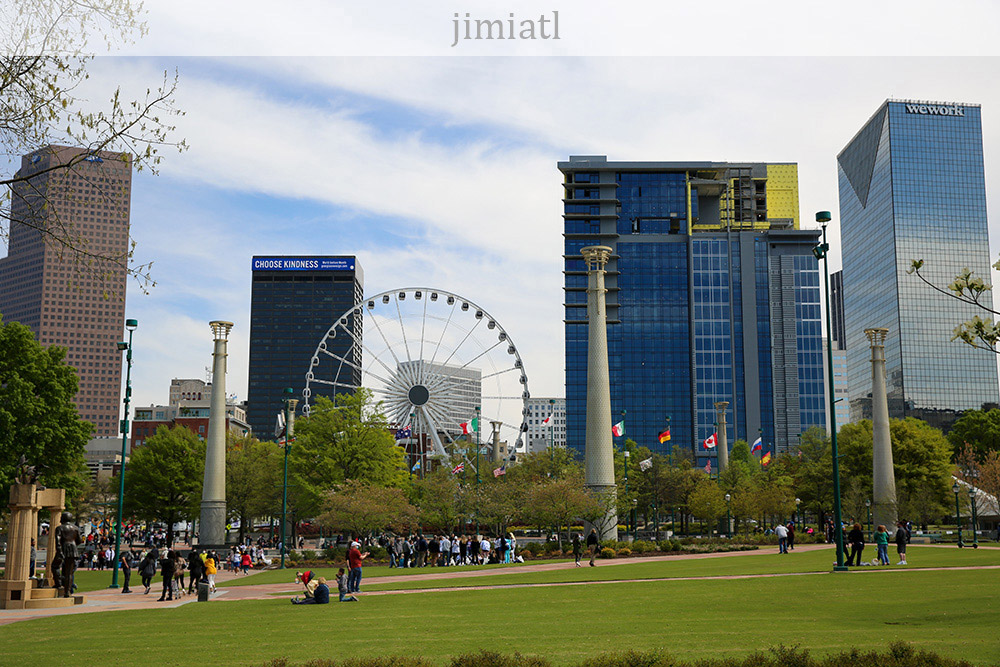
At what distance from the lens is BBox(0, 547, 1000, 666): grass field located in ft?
47.6

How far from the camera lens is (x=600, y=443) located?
5406 cm

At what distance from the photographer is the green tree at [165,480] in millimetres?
74562

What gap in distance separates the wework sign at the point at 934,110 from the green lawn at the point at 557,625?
17553 cm

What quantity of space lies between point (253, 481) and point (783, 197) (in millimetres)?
130107

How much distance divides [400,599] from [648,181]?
146 meters

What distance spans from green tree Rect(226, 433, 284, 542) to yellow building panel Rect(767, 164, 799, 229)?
123 metres

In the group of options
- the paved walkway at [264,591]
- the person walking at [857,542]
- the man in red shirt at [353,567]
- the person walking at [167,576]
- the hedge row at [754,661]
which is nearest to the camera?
the hedge row at [754,661]

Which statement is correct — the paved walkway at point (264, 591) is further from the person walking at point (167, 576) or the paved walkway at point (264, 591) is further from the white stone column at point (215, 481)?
the white stone column at point (215, 481)

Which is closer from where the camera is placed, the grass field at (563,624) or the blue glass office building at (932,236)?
the grass field at (563,624)

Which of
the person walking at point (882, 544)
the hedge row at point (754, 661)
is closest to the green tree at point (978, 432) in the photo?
the person walking at point (882, 544)

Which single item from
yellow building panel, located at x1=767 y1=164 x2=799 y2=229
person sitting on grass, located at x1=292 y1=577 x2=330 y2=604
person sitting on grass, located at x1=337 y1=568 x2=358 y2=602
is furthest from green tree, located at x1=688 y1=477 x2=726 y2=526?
yellow building panel, located at x1=767 y1=164 x2=799 y2=229

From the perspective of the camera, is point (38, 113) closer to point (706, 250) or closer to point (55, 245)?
point (55, 245)

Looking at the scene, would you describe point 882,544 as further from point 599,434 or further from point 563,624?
point 563,624

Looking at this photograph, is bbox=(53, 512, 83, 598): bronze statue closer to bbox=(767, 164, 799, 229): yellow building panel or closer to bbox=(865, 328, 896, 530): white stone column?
bbox=(865, 328, 896, 530): white stone column
